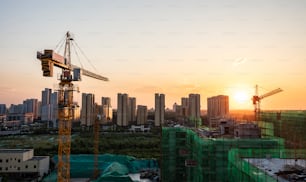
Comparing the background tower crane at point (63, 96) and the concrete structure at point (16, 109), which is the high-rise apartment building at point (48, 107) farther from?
the background tower crane at point (63, 96)

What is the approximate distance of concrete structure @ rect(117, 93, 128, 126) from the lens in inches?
1719

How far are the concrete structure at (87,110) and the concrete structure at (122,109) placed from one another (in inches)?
161

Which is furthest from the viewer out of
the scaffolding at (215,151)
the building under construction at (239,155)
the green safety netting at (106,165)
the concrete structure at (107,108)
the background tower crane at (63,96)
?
the concrete structure at (107,108)

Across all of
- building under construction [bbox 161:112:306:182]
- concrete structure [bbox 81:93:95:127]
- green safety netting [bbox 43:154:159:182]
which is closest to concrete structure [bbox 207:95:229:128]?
concrete structure [bbox 81:93:95:127]

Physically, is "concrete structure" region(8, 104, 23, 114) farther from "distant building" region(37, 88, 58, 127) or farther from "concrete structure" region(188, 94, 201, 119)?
"concrete structure" region(188, 94, 201, 119)

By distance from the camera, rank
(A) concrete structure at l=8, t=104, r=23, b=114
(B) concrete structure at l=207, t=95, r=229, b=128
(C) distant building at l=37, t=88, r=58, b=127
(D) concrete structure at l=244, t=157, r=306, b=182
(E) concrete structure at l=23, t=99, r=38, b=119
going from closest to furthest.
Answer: (D) concrete structure at l=244, t=157, r=306, b=182 → (B) concrete structure at l=207, t=95, r=229, b=128 → (C) distant building at l=37, t=88, r=58, b=127 → (E) concrete structure at l=23, t=99, r=38, b=119 → (A) concrete structure at l=8, t=104, r=23, b=114

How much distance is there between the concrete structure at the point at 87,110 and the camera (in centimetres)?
4194

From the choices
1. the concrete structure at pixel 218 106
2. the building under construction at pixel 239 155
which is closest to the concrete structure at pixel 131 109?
the concrete structure at pixel 218 106

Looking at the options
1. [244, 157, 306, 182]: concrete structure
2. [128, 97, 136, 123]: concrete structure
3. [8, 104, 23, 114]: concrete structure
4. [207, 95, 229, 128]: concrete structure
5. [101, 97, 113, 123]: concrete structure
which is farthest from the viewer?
[8, 104, 23, 114]: concrete structure

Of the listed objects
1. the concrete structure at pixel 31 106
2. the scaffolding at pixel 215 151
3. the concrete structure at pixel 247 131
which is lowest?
the scaffolding at pixel 215 151

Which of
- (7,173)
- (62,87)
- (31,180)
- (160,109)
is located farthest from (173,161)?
(160,109)

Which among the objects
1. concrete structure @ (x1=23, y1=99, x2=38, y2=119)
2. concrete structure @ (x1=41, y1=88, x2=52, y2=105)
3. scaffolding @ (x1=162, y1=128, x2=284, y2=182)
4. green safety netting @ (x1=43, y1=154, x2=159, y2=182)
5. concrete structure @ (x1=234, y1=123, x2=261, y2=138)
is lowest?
green safety netting @ (x1=43, y1=154, x2=159, y2=182)

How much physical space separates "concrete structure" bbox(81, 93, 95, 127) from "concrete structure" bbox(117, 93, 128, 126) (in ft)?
13.4

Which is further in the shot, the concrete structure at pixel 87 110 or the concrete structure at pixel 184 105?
the concrete structure at pixel 184 105
